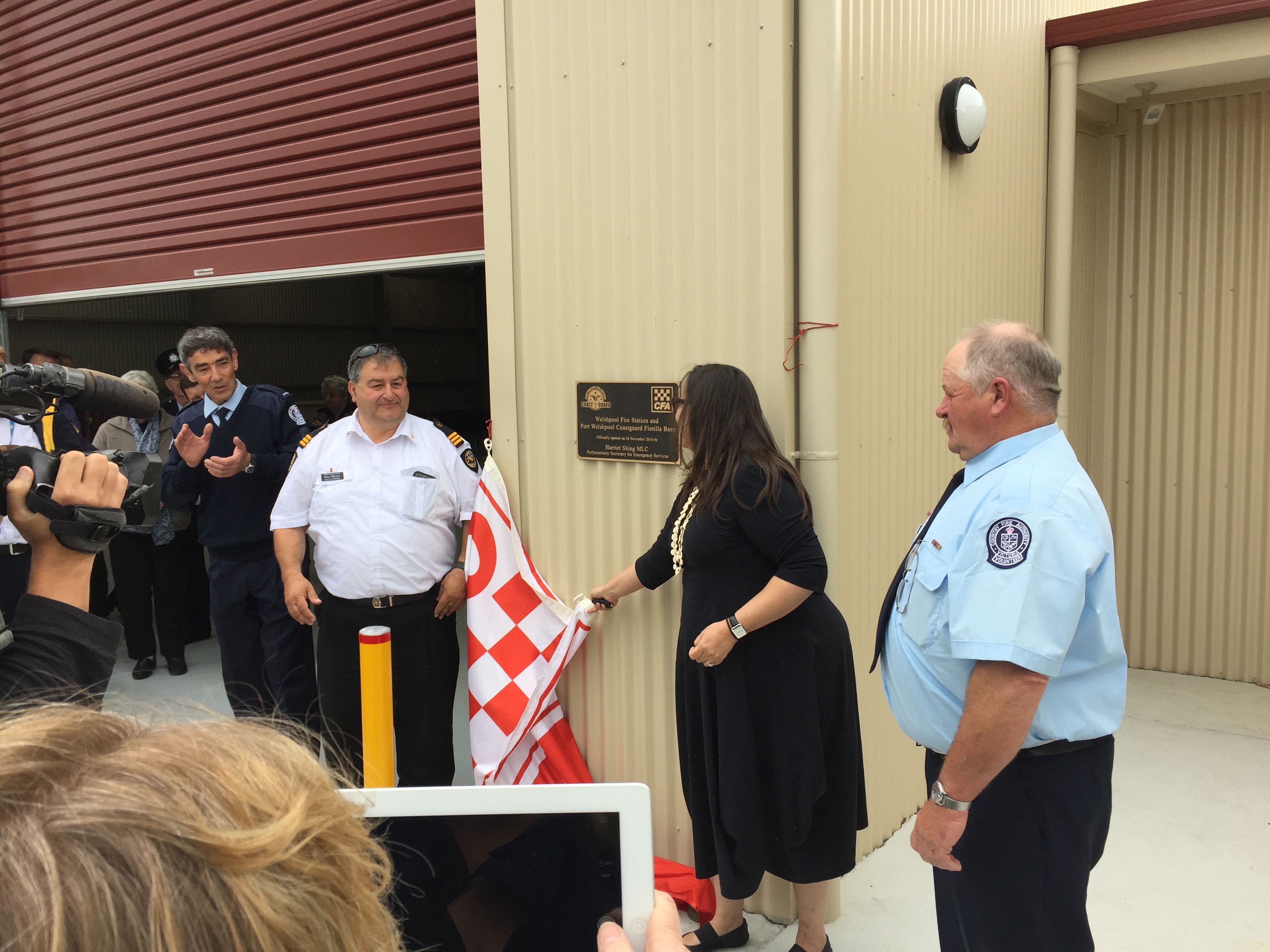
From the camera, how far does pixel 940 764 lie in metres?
2.15

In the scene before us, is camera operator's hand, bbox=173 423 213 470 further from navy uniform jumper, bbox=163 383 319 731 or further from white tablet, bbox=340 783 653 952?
white tablet, bbox=340 783 653 952

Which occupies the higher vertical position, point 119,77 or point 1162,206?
point 119,77

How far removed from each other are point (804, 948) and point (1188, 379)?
3.52 metres

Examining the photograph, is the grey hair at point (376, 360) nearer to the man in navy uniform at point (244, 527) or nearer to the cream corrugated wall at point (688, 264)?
the cream corrugated wall at point (688, 264)

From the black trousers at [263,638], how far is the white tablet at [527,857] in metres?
3.33

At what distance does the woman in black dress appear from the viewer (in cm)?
257

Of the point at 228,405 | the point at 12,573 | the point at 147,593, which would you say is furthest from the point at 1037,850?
the point at 147,593

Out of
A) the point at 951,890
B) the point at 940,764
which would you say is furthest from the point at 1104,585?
the point at 951,890

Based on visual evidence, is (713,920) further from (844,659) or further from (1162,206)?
(1162,206)

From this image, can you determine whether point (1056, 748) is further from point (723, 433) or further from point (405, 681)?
point (405, 681)

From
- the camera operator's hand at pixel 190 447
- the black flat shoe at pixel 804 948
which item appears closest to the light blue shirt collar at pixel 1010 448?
the black flat shoe at pixel 804 948

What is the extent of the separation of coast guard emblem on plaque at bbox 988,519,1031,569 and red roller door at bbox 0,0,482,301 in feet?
8.51

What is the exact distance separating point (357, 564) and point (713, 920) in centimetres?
163

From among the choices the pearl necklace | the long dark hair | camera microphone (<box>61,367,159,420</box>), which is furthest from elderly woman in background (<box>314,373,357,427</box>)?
camera microphone (<box>61,367,159,420</box>)
